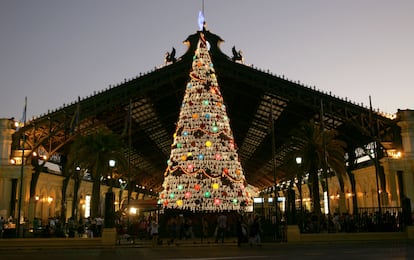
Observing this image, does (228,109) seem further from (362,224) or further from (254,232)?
(254,232)

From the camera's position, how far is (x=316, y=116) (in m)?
42.4

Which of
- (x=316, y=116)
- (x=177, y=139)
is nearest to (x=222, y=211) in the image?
(x=177, y=139)

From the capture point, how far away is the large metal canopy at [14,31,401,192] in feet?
120

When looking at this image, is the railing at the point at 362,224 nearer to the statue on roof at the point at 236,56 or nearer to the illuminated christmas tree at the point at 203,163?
the illuminated christmas tree at the point at 203,163

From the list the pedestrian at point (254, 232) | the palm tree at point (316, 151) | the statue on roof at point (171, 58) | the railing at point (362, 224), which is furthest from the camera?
the statue on roof at point (171, 58)

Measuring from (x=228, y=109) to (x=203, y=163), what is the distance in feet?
71.9

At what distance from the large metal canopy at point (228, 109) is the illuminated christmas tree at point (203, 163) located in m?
3.97

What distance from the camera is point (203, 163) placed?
28.7m

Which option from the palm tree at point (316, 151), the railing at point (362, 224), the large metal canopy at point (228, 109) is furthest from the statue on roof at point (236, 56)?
the railing at point (362, 224)

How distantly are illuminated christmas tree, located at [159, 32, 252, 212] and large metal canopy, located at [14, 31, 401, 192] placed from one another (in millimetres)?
3970

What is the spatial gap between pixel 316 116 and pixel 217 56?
11666mm

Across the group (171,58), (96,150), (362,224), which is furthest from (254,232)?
(171,58)

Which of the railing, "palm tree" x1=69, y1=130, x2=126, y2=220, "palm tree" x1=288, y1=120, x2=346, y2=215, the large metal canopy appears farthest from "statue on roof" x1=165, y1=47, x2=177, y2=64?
the railing

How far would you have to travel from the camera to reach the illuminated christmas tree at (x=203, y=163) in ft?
92.8
